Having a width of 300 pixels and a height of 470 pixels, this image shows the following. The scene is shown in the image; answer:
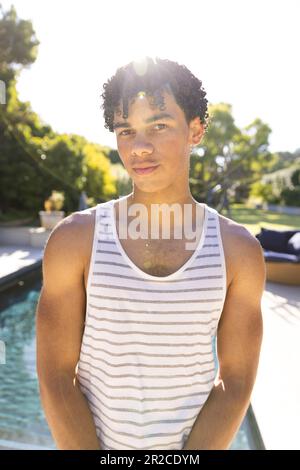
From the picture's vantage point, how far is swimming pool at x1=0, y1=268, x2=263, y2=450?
138 inches

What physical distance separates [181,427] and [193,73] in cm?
105

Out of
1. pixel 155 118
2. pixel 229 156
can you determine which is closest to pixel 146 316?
pixel 155 118

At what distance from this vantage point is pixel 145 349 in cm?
110

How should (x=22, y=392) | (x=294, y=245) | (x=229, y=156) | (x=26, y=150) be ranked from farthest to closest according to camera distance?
1. (x=229, y=156)
2. (x=26, y=150)
3. (x=294, y=245)
4. (x=22, y=392)

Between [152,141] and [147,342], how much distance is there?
561 millimetres

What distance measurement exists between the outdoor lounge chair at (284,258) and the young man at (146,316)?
7.09 m

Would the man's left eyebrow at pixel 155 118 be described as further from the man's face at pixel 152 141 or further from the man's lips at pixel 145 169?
the man's lips at pixel 145 169

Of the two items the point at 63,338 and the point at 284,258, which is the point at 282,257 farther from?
the point at 63,338

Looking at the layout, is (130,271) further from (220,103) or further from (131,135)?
(220,103)

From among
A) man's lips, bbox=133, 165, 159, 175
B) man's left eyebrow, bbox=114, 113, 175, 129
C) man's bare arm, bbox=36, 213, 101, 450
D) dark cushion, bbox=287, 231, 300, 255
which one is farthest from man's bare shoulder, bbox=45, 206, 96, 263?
dark cushion, bbox=287, 231, 300, 255

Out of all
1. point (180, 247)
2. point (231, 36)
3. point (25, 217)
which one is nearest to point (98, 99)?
point (180, 247)

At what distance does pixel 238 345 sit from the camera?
119cm

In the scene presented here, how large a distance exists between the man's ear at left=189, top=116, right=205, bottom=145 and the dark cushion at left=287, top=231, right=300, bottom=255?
295 inches

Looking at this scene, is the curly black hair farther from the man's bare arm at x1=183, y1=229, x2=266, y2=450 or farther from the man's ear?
the man's bare arm at x1=183, y1=229, x2=266, y2=450
